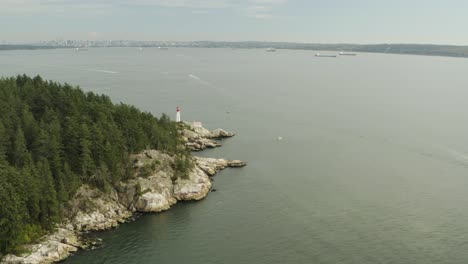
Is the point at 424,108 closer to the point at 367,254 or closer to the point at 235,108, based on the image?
the point at 235,108

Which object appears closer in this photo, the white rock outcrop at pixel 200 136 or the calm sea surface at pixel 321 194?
the calm sea surface at pixel 321 194

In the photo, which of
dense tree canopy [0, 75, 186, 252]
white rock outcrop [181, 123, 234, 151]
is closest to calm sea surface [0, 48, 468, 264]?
white rock outcrop [181, 123, 234, 151]

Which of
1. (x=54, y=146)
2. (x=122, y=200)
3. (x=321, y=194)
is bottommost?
(x=321, y=194)

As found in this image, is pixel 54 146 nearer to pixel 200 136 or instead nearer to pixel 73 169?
pixel 73 169

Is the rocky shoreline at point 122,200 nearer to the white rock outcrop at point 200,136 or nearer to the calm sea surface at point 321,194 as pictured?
the calm sea surface at point 321,194

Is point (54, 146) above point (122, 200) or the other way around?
above

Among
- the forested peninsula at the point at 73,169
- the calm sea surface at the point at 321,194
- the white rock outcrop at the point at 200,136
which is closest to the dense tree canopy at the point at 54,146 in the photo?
the forested peninsula at the point at 73,169

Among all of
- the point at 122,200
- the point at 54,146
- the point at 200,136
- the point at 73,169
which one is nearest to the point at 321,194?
the point at 122,200
